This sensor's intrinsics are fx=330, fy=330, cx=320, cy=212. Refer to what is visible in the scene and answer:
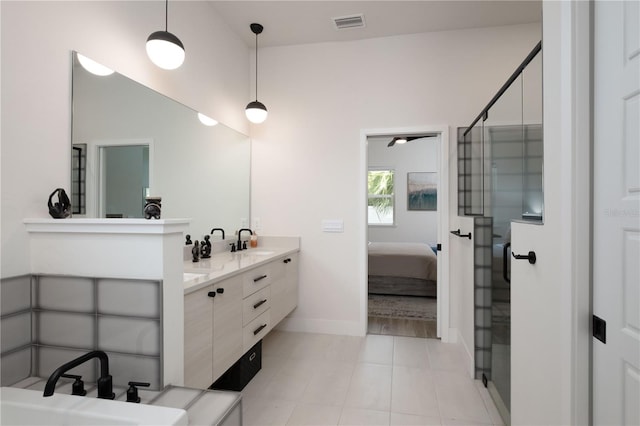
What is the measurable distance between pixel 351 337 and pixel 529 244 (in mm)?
2294

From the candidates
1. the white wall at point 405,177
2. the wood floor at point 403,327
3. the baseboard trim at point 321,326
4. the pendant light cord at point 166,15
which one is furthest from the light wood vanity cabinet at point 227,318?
the white wall at point 405,177

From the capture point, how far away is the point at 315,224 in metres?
3.55

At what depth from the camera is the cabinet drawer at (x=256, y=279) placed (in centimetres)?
228

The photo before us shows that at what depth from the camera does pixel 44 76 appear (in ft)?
5.00

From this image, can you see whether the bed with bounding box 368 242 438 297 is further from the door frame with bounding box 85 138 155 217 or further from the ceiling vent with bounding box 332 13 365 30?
the door frame with bounding box 85 138 155 217

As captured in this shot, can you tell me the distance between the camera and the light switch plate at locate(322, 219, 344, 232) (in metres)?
3.48

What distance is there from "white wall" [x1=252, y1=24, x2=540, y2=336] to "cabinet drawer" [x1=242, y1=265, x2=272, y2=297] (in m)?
0.93

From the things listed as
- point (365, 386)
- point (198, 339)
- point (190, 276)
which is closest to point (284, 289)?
point (365, 386)

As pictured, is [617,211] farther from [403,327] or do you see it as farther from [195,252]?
[403,327]

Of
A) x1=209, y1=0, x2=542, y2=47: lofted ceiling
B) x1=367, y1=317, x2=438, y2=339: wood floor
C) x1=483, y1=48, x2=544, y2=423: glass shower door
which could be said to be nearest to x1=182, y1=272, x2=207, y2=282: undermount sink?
x1=483, y1=48, x2=544, y2=423: glass shower door

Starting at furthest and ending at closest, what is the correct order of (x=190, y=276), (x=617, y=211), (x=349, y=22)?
(x=349, y=22) < (x=190, y=276) < (x=617, y=211)

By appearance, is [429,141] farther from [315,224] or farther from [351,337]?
[351,337]

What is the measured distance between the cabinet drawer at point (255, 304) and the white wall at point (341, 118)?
3.09 ft

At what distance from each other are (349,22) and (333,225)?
1.98 m
